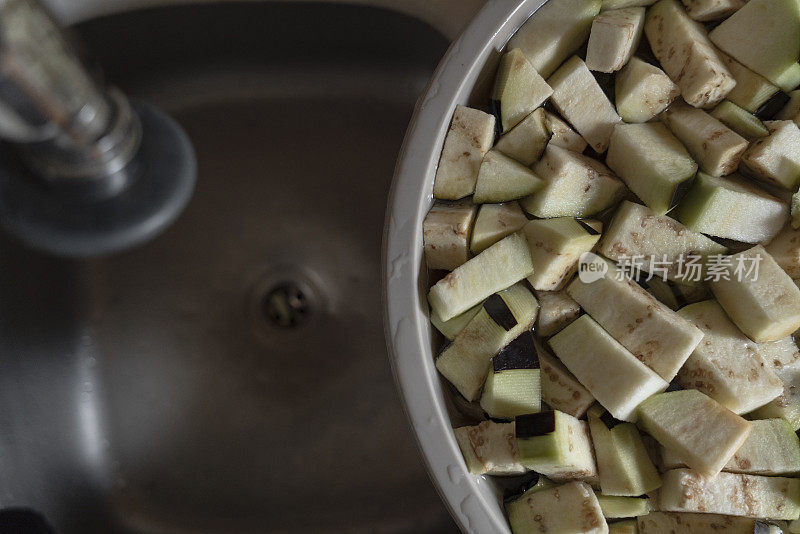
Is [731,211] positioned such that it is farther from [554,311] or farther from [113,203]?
[113,203]

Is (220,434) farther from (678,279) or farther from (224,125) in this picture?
(678,279)

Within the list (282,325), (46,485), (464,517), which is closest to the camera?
(464,517)

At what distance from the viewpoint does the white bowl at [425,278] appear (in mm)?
663

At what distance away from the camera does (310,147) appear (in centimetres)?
112

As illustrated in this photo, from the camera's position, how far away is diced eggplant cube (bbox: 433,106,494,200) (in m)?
0.69

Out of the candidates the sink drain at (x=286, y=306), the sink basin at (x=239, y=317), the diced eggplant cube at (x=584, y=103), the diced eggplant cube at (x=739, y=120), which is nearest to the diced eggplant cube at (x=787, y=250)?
the diced eggplant cube at (x=739, y=120)

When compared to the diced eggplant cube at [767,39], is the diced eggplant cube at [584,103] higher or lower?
lower

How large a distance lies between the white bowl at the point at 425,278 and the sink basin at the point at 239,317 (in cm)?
35

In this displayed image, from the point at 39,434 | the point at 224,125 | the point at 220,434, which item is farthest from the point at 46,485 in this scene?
the point at 224,125

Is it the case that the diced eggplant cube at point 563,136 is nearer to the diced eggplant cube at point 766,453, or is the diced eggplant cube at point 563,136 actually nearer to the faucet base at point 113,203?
the diced eggplant cube at point 766,453

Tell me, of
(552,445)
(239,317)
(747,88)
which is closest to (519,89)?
(747,88)

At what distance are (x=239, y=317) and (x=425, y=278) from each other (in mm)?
477

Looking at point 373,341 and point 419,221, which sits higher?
point 419,221

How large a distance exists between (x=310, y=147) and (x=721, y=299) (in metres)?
0.72
